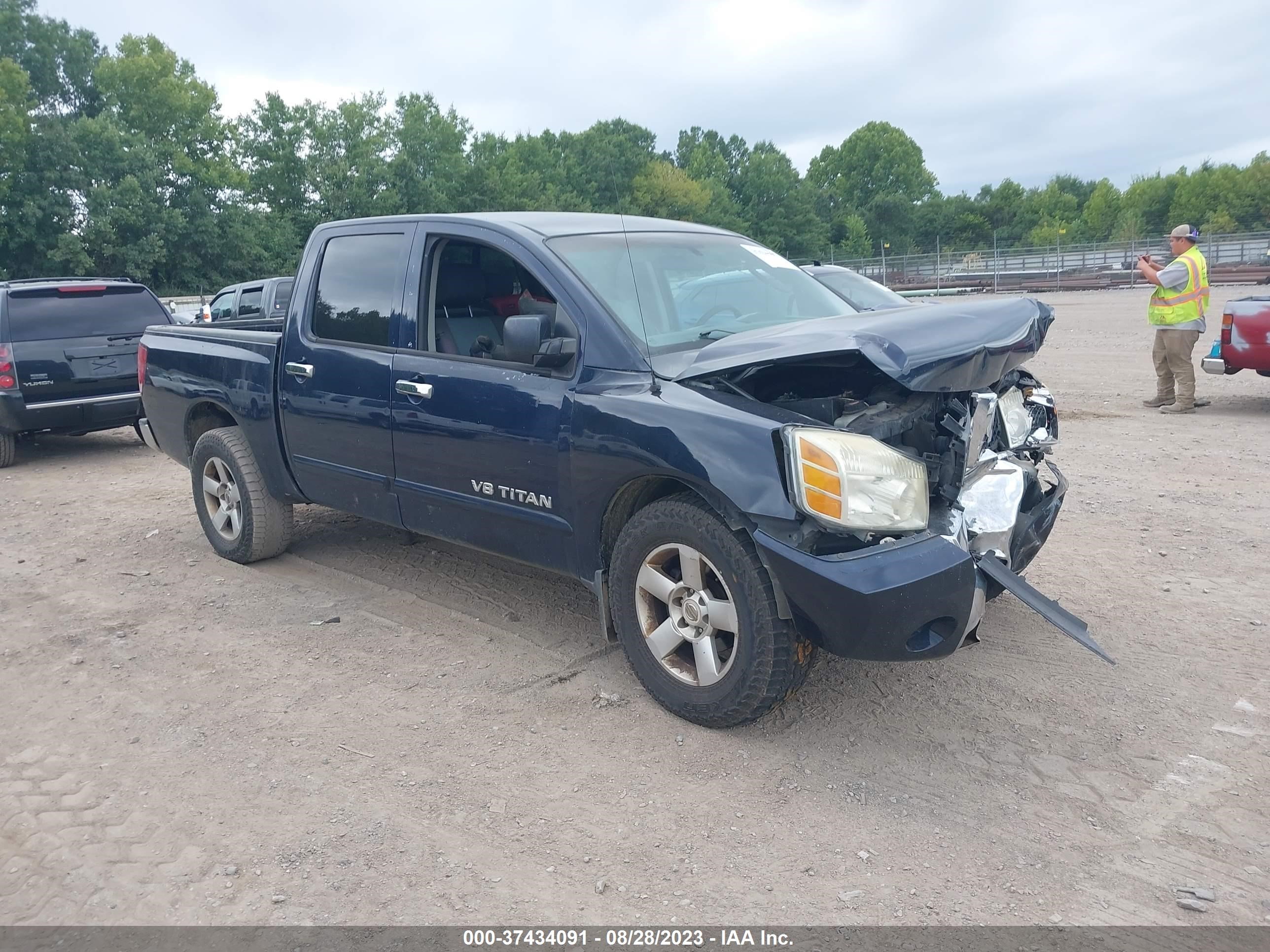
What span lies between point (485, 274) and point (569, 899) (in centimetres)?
294

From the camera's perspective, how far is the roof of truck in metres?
4.54

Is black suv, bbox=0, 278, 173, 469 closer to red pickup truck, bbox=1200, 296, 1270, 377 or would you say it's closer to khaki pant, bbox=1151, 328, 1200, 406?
khaki pant, bbox=1151, 328, 1200, 406

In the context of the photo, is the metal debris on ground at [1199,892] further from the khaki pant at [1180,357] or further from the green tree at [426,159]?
the green tree at [426,159]

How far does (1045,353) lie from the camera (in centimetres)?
1662

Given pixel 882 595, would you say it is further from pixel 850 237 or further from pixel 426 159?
pixel 850 237

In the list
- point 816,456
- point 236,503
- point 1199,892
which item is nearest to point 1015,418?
point 816,456

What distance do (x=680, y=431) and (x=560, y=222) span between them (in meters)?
1.61

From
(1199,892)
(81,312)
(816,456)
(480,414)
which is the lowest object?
(1199,892)

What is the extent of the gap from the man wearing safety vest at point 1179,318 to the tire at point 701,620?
28.1 ft

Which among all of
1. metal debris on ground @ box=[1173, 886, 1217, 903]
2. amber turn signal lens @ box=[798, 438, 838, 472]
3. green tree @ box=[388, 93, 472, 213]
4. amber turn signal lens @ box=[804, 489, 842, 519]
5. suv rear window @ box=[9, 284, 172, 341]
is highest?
green tree @ box=[388, 93, 472, 213]

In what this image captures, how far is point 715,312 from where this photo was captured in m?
4.43

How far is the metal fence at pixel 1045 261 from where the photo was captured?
42281mm

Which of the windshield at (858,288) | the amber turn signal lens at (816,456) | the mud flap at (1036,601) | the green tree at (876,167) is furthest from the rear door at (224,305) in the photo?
the green tree at (876,167)

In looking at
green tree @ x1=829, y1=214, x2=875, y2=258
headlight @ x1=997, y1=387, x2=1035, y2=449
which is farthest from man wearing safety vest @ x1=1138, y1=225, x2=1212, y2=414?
green tree @ x1=829, y1=214, x2=875, y2=258
